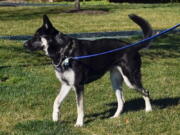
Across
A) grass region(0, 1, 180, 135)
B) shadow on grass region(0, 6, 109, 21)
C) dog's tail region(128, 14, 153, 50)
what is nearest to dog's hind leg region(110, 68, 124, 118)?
grass region(0, 1, 180, 135)

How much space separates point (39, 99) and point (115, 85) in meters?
1.58

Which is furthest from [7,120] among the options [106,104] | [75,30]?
[75,30]

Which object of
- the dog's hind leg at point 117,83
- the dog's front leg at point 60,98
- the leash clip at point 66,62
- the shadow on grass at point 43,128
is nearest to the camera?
the shadow on grass at point 43,128

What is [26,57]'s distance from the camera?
11141 mm

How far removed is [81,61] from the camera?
617cm

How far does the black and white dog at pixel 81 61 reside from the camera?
6.05m

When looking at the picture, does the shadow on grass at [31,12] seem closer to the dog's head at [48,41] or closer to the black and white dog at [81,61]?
the black and white dog at [81,61]


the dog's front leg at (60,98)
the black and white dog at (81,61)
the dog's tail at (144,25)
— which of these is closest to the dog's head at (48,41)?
the black and white dog at (81,61)

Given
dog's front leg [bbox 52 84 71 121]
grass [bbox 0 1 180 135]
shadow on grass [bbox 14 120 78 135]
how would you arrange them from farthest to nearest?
dog's front leg [bbox 52 84 71 121]
grass [bbox 0 1 180 135]
shadow on grass [bbox 14 120 78 135]

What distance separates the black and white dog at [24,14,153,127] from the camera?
6055 mm

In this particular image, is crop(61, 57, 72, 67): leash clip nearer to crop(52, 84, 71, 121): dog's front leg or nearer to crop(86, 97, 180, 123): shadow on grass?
crop(52, 84, 71, 121): dog's front leg

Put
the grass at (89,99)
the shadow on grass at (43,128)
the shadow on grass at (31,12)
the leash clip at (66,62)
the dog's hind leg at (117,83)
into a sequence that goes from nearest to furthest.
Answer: the shadow on grass at (43,128)
the leash clip at (66,62)
the grass at (89,99)
the dog's hind leg at (117,83)
the shadow on grass at (31,12)

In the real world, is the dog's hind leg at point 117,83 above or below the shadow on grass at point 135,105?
above

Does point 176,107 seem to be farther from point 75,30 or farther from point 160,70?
point 75,30
